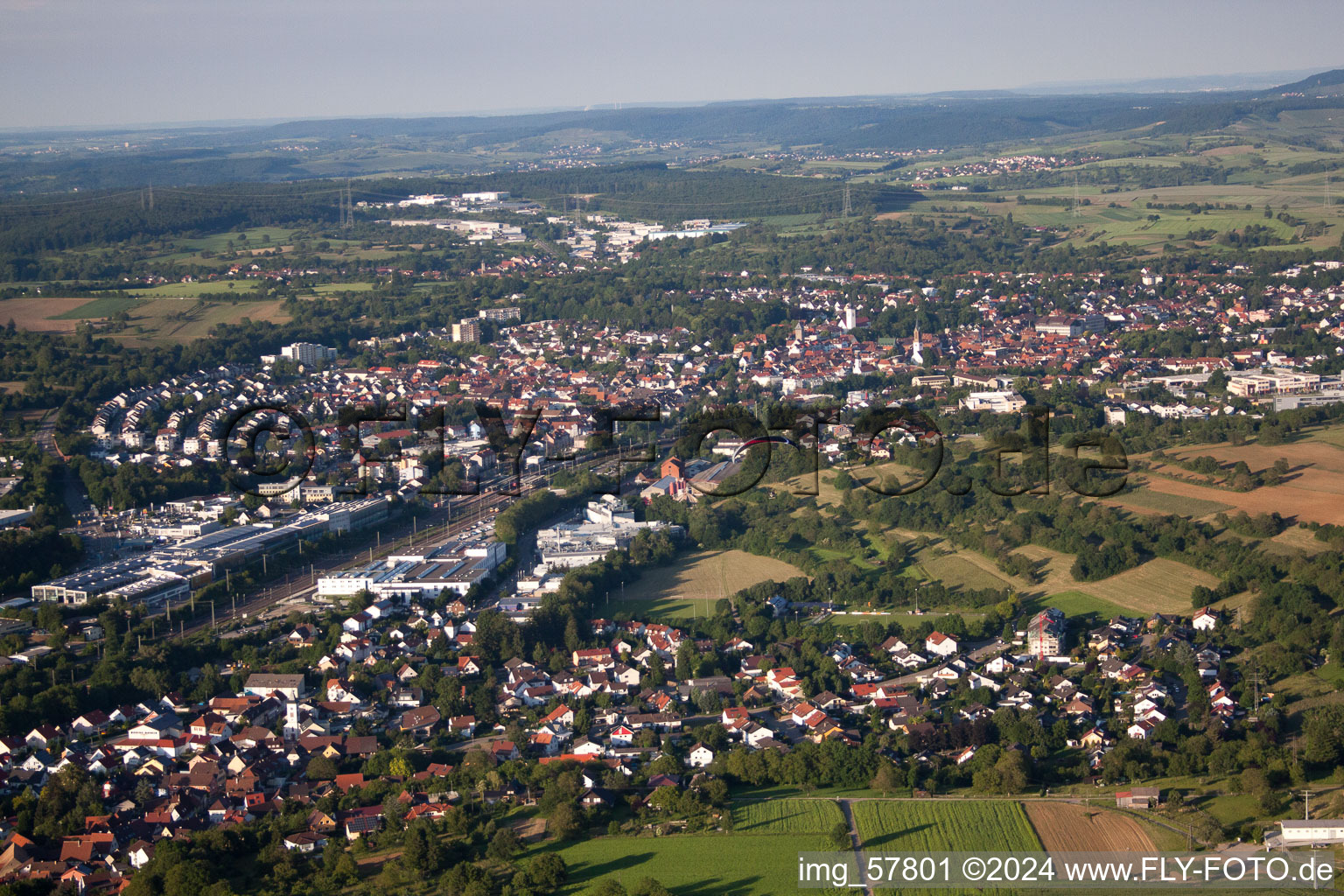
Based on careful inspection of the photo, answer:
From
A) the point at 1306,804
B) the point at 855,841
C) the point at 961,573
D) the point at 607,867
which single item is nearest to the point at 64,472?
the point at 961,573

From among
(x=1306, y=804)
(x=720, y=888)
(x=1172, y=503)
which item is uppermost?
(x=1172, y=503)

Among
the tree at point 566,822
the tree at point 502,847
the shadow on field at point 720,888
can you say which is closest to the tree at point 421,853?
the tree at point 502,847

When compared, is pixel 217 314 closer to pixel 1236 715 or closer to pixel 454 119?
pixel 1236 715

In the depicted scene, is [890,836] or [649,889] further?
[890,836]

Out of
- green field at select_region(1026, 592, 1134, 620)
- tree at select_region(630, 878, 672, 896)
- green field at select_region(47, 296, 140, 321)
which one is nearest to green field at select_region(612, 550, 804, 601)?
green field at select_region(1026, 592, 1134, 620)

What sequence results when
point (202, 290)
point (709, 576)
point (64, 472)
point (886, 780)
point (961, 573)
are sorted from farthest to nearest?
point (202, 290) → point (64, 472) → point (709, 576) → point (961, 573) → point (886, 780)

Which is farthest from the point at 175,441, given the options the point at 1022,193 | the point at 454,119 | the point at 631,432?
the point at 454,119

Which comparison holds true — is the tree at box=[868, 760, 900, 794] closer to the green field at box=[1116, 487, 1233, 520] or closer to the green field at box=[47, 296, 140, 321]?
the green field at box=[1116, 487, 1233, 520]

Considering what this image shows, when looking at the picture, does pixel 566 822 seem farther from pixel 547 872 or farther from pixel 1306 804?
pixel 1306 804
